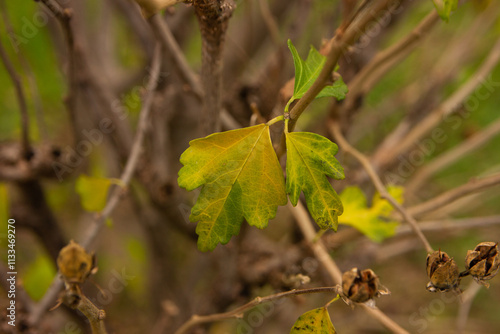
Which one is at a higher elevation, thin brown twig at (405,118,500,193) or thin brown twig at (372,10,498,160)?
thin brown twig at (372,10,498,160)

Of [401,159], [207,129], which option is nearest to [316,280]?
[401,159]

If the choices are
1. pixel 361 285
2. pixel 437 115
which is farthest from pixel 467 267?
pixel 437 115

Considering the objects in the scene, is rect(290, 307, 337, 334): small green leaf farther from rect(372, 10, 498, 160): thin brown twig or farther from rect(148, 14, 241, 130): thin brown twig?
rect(372, 10, 498, 160): thin brown twig

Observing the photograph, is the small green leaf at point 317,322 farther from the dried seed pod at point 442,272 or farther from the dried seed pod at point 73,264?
the dried seed pod at point 73,264

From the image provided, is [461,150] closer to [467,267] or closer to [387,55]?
[387,55]

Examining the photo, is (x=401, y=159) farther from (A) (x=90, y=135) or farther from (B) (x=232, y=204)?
(A) (x=90, y=135)

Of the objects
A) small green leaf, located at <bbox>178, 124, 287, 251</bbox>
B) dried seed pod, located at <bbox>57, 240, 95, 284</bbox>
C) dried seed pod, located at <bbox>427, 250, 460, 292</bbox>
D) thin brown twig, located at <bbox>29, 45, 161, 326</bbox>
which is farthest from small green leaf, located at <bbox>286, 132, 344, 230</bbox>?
thin brown twig, located at <bbox>29, 45, 161, 326</bbox>
